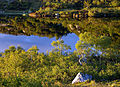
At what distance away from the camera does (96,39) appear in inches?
1630

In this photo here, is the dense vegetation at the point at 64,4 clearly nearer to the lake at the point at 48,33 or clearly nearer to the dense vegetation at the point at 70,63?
→ the lake at the point at 48,33

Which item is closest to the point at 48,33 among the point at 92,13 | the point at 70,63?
the point at 92,13

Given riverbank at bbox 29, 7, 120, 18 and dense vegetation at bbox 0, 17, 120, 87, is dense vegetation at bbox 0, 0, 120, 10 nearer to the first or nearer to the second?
riverbank at bbox 29, 7, 120, 18

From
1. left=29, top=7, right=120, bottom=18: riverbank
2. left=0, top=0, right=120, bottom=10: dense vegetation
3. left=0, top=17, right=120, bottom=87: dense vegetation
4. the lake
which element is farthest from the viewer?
left=0, top=0, right=120, bottom=10: dense vegetation

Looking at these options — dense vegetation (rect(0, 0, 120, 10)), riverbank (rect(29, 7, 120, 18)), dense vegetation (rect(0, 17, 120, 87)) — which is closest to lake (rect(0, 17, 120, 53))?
dense vegetation (rect(0, 17, 120, 87))

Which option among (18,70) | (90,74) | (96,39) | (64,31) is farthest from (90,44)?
(64,31)

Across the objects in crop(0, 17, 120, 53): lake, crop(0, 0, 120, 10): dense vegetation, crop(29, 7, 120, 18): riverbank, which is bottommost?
crop(0, 17, 120, 53): lake

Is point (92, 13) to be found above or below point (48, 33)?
above

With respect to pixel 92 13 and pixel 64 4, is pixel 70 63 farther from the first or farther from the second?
pixel 64 4

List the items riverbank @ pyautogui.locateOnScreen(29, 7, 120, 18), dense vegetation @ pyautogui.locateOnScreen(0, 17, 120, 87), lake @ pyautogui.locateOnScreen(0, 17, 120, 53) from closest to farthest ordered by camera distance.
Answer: dense vegetation @ pyautogui.locateOnScreen(0, 17, 120, 87), lake @ pyautogui.locateOnScreen(0, 17, 120, 53), riverbank @ pyautogui.locateOnScreen(29, 7, 120, 18)

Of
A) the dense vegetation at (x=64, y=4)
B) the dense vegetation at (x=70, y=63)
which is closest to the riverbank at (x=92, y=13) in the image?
the dense vegetation at (x=64, y=4)

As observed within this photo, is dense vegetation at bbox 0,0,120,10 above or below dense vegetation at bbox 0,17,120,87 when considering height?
above

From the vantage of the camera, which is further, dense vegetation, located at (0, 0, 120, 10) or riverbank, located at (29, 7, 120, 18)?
dense vegetation, located at (0, 0, 120, 10)

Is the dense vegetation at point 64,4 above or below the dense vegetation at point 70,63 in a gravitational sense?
above
